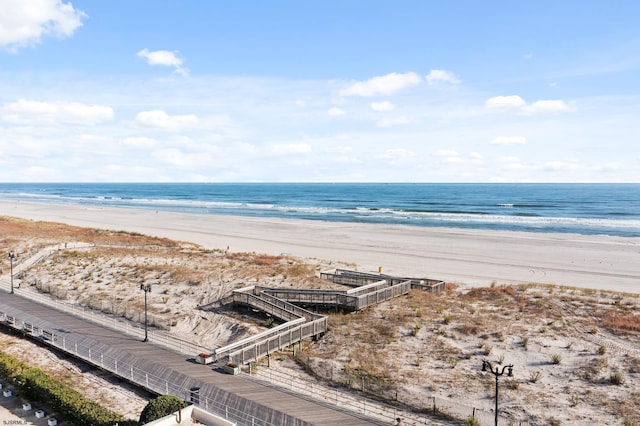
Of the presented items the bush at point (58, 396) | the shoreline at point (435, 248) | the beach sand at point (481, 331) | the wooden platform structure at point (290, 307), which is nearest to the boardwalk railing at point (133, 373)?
the bush at point (58, 396)

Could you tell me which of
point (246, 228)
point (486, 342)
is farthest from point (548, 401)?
point (246, 228)

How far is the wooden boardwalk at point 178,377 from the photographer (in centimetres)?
1930

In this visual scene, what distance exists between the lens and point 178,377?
893 inches

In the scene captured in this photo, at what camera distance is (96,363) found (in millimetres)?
24812

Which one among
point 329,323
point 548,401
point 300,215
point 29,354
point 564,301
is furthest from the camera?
point 300,215

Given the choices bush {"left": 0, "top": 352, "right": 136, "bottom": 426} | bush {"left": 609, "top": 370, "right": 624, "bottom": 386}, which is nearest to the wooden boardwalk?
bush {"left": 0, "top": 352, "right": 136, "bottom": 426}

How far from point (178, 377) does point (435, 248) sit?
168 feet

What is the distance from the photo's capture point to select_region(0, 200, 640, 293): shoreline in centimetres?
5069

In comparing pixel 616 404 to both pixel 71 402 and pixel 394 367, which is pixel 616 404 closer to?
pixel 394 367

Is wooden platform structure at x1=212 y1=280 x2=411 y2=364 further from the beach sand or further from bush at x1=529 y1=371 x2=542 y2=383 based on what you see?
bush at x1=529 y1=371 x2=542 y2=383

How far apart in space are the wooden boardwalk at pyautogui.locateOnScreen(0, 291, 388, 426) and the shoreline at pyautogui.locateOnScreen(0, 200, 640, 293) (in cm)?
2868

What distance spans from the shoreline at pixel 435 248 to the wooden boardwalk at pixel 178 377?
28.7 metres

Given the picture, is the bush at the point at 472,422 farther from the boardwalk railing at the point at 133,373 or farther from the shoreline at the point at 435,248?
the shoreline at the point at 435,248

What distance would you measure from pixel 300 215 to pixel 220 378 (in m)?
95.6
